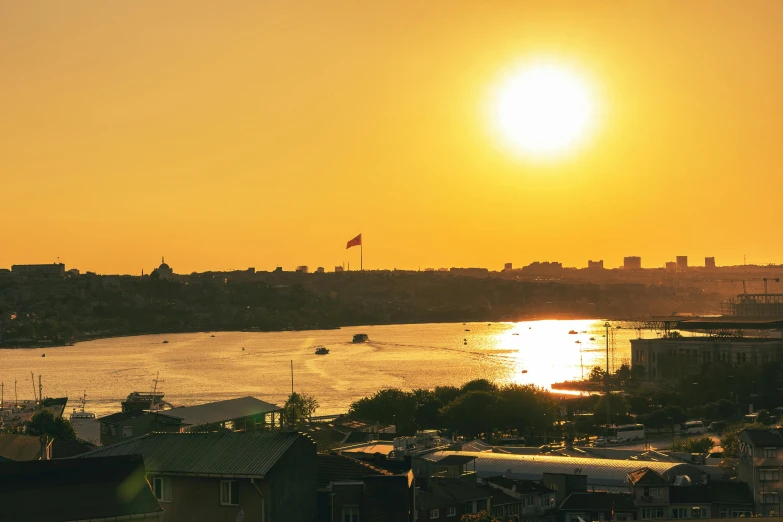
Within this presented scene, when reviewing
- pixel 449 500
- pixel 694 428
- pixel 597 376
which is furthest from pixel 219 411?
pixel 597 376

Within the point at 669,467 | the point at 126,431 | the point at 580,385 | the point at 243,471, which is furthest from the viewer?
the point at 580,385

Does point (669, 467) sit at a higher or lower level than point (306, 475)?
lower

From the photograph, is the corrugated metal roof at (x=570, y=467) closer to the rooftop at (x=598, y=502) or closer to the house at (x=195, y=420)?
the rooftop at (x=598, y=502)

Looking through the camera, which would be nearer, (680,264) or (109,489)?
(109,489)

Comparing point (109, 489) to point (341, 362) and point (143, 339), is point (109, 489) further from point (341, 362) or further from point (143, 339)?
point (143, 339)

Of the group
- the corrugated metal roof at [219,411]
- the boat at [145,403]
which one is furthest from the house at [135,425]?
the boat at [145,403]

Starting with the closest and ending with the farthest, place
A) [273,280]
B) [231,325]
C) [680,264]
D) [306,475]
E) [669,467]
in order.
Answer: [306,475], [669,467], [231,325], [273,280], [680,264]

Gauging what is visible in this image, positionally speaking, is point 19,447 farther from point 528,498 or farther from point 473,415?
point 473,415

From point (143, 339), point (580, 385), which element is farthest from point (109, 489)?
point (143, 339)
